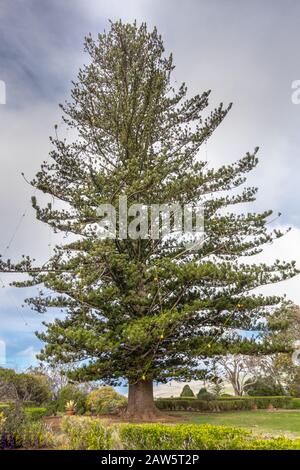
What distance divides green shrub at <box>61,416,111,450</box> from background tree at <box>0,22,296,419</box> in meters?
2.85

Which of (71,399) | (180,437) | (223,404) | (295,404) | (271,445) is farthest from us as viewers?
(295,404)

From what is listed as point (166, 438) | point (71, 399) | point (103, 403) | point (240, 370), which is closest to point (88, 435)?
point (166, 438)

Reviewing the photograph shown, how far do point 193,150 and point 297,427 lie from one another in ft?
31.5

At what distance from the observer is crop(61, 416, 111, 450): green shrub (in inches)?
258

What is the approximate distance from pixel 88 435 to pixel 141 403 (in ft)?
18.9

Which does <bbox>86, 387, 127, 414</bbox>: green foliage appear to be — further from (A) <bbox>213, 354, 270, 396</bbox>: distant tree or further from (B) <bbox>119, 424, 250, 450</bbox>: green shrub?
(A) <bbox>213, 354, 270, 396</bbox>: distant tree

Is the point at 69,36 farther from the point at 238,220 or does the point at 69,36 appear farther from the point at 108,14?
the point at 238,220

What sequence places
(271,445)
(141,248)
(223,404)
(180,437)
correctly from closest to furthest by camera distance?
(271,445) < (180,437) < (141,248) < (223,404)

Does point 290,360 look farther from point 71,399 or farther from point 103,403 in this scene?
point 71,399

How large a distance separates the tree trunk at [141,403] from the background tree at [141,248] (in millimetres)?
42

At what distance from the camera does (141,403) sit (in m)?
12.3

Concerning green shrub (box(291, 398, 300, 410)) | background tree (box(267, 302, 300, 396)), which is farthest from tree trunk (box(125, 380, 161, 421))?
background tree (box(267, 302, 300, 396))

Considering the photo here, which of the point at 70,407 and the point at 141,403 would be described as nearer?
the point at 141,403

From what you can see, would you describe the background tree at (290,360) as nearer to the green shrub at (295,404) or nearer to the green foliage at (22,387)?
the green shrub at (295,404)
